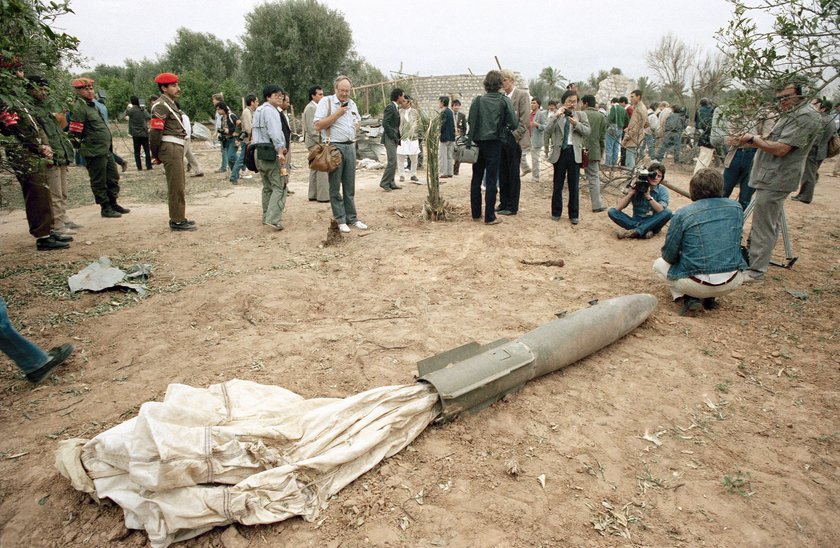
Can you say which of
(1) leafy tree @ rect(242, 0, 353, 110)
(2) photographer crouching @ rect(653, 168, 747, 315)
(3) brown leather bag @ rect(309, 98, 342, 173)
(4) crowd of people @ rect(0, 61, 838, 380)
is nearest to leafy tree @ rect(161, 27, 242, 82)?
(1) leafy tree @ rect(242, 0, 353, 110)

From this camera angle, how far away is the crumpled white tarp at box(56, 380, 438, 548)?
6.37 feet

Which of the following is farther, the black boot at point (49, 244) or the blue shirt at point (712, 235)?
the black boot at point (49, 244)

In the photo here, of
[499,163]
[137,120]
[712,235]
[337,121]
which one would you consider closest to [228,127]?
[137,120]

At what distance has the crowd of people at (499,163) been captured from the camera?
384cm

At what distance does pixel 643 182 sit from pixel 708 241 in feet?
7.73

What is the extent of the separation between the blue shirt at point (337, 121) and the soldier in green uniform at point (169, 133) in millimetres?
1728

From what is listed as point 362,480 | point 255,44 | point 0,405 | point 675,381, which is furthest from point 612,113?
point 255,44

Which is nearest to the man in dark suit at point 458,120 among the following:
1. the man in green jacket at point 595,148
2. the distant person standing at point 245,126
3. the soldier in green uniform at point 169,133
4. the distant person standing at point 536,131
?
the distant person standing at point 536,131

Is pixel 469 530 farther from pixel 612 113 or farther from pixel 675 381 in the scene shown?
pixel 612 113

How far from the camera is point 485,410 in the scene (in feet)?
9.22

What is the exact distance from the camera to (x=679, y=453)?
2.49 m

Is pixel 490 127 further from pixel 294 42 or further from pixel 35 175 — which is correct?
pixel 294 42

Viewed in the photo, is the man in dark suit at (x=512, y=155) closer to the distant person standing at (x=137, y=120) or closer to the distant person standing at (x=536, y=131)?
the distant person standing at (x=536, y=131)

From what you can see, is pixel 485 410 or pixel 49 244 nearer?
pixel 485 410
